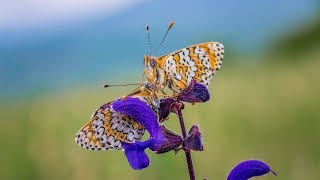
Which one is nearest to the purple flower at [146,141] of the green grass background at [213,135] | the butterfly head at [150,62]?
the butterfly head at [150,62]

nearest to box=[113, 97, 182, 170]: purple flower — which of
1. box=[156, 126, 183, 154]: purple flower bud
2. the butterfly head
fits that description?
box=[156, 126, 183, 154]: purple flower bud

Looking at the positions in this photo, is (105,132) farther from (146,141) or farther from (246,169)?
(246,169)

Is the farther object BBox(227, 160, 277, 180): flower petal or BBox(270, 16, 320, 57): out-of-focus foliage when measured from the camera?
BBox(270, 16, 320, 57): out-of-focus foliage

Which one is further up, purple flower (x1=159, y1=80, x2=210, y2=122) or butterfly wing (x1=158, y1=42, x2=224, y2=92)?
butterfly wing (x1=158, y1=42, x2=224, y2=92)

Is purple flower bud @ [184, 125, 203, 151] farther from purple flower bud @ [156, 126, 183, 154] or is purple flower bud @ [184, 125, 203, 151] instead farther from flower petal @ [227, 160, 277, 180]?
flower petal @ [227, 160, 277, 180]

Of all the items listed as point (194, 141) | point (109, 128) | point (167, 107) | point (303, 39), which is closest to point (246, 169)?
point (194, 141)

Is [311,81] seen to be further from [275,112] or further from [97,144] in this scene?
[97,144]

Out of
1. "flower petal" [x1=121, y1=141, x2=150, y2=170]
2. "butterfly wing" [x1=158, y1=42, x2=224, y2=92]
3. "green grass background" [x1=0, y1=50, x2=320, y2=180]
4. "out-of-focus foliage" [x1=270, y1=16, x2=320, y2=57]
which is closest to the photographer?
"flower petal" [x1=121, y1=141, x2=150, y2=170]

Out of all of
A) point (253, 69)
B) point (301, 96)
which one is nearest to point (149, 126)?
point (301, 96)
